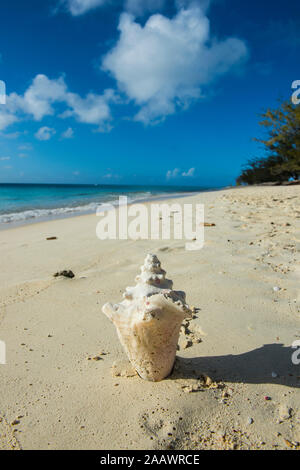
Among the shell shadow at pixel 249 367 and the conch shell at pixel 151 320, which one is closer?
the conch shell at pixel 151 320

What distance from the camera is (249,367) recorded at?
2.02 metres

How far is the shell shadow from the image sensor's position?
1.90m

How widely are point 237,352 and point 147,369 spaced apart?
30.0 inches

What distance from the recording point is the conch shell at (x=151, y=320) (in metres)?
1.65

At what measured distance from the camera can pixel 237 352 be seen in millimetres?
2195

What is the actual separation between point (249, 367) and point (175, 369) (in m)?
0.52

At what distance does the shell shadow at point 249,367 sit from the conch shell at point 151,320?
0.18m

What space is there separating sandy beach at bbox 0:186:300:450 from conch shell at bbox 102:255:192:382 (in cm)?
15

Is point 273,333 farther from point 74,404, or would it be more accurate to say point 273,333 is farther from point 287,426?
point 74,404

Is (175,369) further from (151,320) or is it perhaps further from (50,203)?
(50,203)
